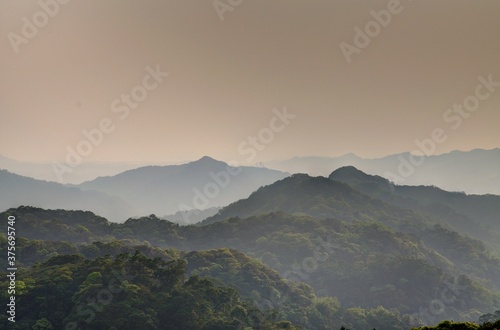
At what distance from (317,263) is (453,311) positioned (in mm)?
37057

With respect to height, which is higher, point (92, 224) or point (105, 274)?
point (92, 224)

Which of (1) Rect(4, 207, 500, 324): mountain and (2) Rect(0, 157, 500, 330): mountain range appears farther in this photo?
(1) Rect(4, 207, 500, 324): mountain

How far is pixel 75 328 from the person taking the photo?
1850 inches

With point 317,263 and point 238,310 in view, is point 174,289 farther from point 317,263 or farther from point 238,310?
point 317,263

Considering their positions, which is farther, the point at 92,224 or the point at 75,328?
the point at 92,224

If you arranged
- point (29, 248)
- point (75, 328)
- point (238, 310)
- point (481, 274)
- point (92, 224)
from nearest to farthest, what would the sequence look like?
point (75, 328), point (238, 310), point (29, 248), point (92, 224), point (481, 274)

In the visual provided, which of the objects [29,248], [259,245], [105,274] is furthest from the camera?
[259,245]

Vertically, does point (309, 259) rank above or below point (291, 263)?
above

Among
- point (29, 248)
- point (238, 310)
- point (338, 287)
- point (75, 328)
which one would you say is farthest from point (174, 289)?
point (338, 287)

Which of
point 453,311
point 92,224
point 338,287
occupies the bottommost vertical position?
point 453,311

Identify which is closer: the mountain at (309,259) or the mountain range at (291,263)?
the mountain range at (291,263)

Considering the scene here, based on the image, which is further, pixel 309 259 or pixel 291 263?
pixel 309 259

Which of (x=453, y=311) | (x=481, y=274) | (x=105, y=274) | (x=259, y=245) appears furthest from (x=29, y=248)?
(x=481, y=274)

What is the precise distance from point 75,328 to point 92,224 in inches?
2711
